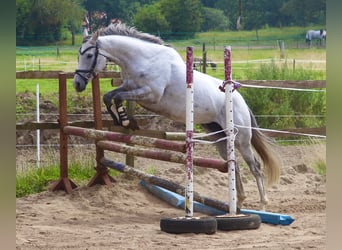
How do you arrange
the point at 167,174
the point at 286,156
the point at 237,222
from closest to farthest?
the point at 237,222
the point at 167,174
the point at 286,156

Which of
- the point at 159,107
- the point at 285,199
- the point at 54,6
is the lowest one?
the point at 285,199

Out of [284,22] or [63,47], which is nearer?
[63,47]

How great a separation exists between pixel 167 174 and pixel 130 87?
1.84 m

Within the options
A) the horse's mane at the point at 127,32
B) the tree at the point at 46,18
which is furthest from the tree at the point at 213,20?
the horse's mane at the point at 127,32

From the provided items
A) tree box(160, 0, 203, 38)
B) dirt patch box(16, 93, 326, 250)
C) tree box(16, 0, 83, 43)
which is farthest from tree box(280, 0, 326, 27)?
dirt patch box(16, 93, 326, 250)

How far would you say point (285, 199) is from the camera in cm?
586

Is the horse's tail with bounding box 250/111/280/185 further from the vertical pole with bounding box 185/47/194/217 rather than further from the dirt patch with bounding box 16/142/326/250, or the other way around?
the vertical pole with bounding box 185/47/194/217

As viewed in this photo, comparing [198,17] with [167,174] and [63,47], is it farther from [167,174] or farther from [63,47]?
[167,174]

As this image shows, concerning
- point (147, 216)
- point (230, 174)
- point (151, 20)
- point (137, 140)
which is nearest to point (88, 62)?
point (137, 140)

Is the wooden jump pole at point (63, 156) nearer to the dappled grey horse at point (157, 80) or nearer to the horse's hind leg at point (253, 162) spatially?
the dappled grey horse at point (157, 80)

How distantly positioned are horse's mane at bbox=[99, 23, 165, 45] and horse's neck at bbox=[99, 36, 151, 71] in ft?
0.46

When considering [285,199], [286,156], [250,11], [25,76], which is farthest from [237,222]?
[250,11]

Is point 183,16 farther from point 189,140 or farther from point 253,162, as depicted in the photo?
point 189,140

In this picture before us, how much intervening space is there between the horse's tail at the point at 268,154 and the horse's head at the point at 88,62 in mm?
1332
